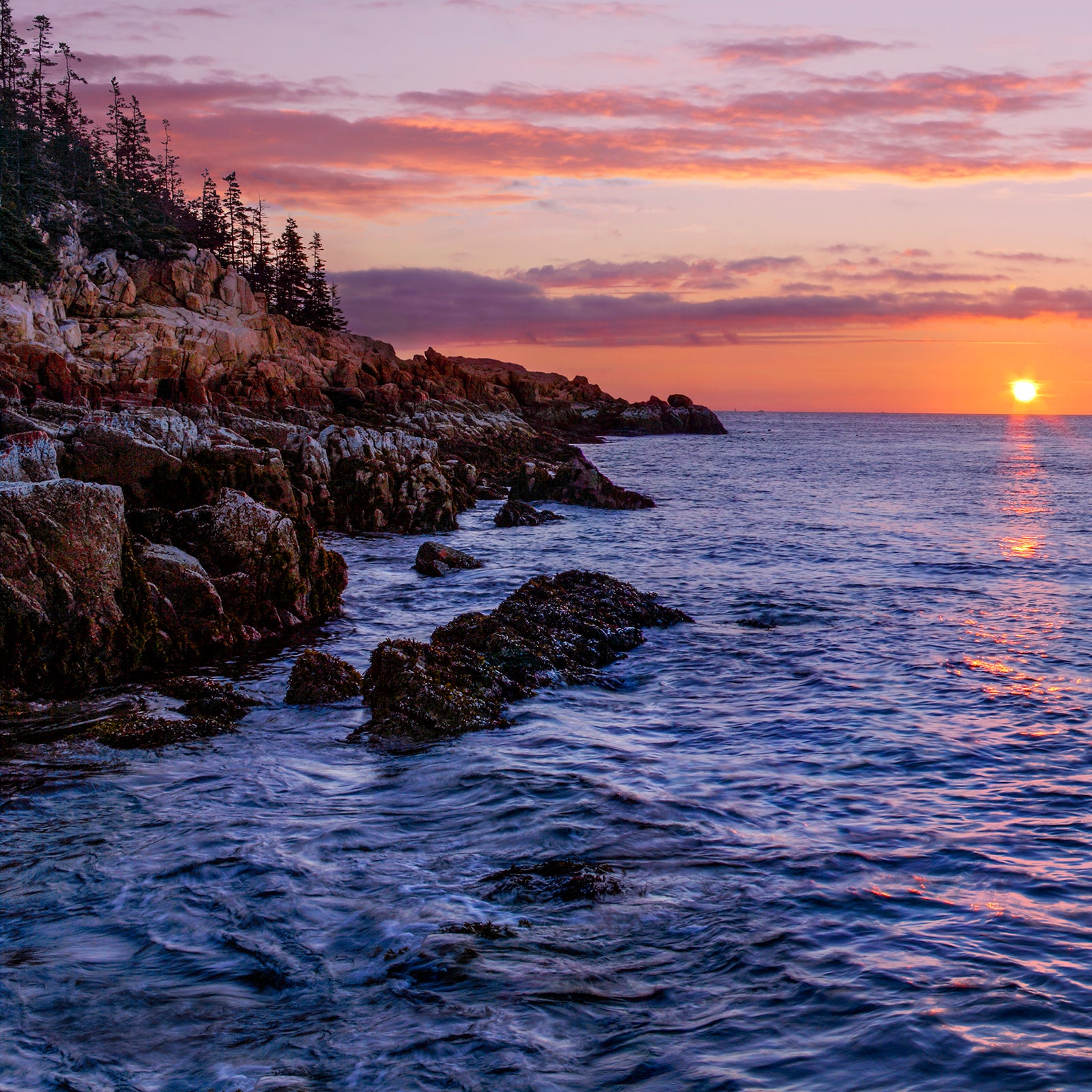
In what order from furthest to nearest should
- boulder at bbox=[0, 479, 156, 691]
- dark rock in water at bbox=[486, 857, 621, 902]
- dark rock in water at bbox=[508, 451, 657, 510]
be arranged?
dark rock in water at bbox=[508, 451, 657, 510] < boulder at bbox=[0, 479, 156, 691] < dark rock in water at bbox=[486, 857, 621, 902]

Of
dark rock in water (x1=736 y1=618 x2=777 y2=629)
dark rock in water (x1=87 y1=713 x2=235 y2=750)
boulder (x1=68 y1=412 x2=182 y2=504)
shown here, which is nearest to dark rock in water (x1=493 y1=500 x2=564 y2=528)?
dark rock in water (x1=736 y1=618 x2=777 y2=629)

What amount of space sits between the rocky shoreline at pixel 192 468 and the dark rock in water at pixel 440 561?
0.43ft

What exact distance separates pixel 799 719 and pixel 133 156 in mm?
125076

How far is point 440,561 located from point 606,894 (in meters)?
18.6

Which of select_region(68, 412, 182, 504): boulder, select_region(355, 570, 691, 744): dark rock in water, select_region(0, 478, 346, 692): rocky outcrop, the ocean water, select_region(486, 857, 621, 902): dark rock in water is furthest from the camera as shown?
select_region(68, 412, 182, 504): boulder

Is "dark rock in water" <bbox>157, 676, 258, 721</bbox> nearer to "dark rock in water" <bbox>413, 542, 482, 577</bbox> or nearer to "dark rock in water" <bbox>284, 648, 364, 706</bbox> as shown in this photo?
"dark rock in water" <bbox>284, 648, 364, 706</bbox>

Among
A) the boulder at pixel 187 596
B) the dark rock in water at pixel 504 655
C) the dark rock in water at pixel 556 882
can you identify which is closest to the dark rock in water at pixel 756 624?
the dark rock in water at pixel 504 655

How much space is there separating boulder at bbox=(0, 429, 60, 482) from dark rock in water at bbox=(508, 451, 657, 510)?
85.3 feet

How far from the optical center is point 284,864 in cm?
880

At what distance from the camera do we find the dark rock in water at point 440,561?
1022 inches

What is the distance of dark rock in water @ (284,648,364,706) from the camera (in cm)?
1414

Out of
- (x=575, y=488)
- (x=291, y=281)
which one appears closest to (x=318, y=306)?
(x=291, y=281)

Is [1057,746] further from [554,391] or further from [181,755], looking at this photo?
[554,391]

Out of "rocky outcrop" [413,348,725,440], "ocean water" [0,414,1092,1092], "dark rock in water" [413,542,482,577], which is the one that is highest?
"rocky outcrop" [413,348,725,440]
